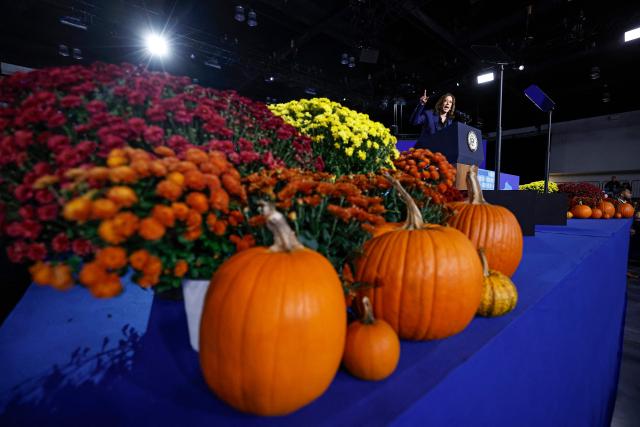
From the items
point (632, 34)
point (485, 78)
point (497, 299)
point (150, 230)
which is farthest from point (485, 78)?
point (150, 230)

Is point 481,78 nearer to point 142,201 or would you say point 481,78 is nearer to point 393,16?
point 393,16

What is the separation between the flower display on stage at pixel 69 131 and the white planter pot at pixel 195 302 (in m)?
0.20

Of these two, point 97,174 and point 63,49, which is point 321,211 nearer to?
point 97,174

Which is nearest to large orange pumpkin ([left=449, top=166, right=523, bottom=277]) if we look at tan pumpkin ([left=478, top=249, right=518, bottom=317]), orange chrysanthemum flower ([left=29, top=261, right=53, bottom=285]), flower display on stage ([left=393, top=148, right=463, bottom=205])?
flower display on stage ([left=393, top=148, right=463, bottom=205])

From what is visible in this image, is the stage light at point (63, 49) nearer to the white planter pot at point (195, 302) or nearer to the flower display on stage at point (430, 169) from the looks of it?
the flower display on stage at point (430, 169)

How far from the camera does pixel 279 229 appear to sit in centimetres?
50

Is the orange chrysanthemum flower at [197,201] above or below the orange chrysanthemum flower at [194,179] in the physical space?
below

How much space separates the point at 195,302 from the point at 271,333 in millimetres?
259

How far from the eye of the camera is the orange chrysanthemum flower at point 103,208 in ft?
1.25

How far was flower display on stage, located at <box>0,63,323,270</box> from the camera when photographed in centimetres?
47

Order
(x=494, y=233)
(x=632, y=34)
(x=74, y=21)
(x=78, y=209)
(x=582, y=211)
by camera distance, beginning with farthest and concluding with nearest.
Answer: (x=632, y=34), (x=74, y=21), (x=582, y=211), (x=494, y=233), (x=78, y=209)

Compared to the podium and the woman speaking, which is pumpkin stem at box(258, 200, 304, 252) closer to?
the podium

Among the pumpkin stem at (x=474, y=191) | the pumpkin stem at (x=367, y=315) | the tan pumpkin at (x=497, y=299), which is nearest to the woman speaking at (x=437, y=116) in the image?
the pumpkin stem at (x=474, y=191)

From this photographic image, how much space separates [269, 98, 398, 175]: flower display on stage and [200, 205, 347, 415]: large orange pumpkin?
894 millimetres
